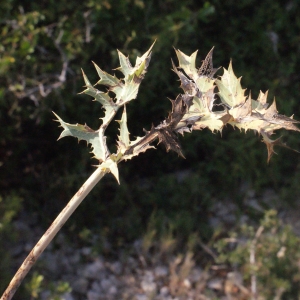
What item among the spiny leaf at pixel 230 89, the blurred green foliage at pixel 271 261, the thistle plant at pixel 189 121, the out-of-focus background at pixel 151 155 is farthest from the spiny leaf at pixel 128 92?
the blurred green foliage at pixel 271 261

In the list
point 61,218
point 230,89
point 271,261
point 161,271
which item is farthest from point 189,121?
point 161,271

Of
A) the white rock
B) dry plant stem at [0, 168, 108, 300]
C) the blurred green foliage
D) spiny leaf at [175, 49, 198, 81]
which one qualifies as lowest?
the blurred green foliage

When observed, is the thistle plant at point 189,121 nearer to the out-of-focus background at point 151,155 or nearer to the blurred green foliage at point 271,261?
the out-of-focus background at point 151,155

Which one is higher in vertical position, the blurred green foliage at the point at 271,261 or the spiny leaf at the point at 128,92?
the spiny leaf at the point at 128,92

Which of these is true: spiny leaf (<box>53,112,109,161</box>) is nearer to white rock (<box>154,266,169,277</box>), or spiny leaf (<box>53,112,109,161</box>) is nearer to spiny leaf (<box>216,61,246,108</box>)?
spiny leaf (<box>216,61,246,108</box>)

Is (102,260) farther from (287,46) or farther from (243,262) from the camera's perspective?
(287,46)

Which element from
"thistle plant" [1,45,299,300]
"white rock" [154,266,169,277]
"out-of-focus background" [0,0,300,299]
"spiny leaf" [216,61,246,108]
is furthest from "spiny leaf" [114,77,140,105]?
"white rock" [154,266,169,277]
